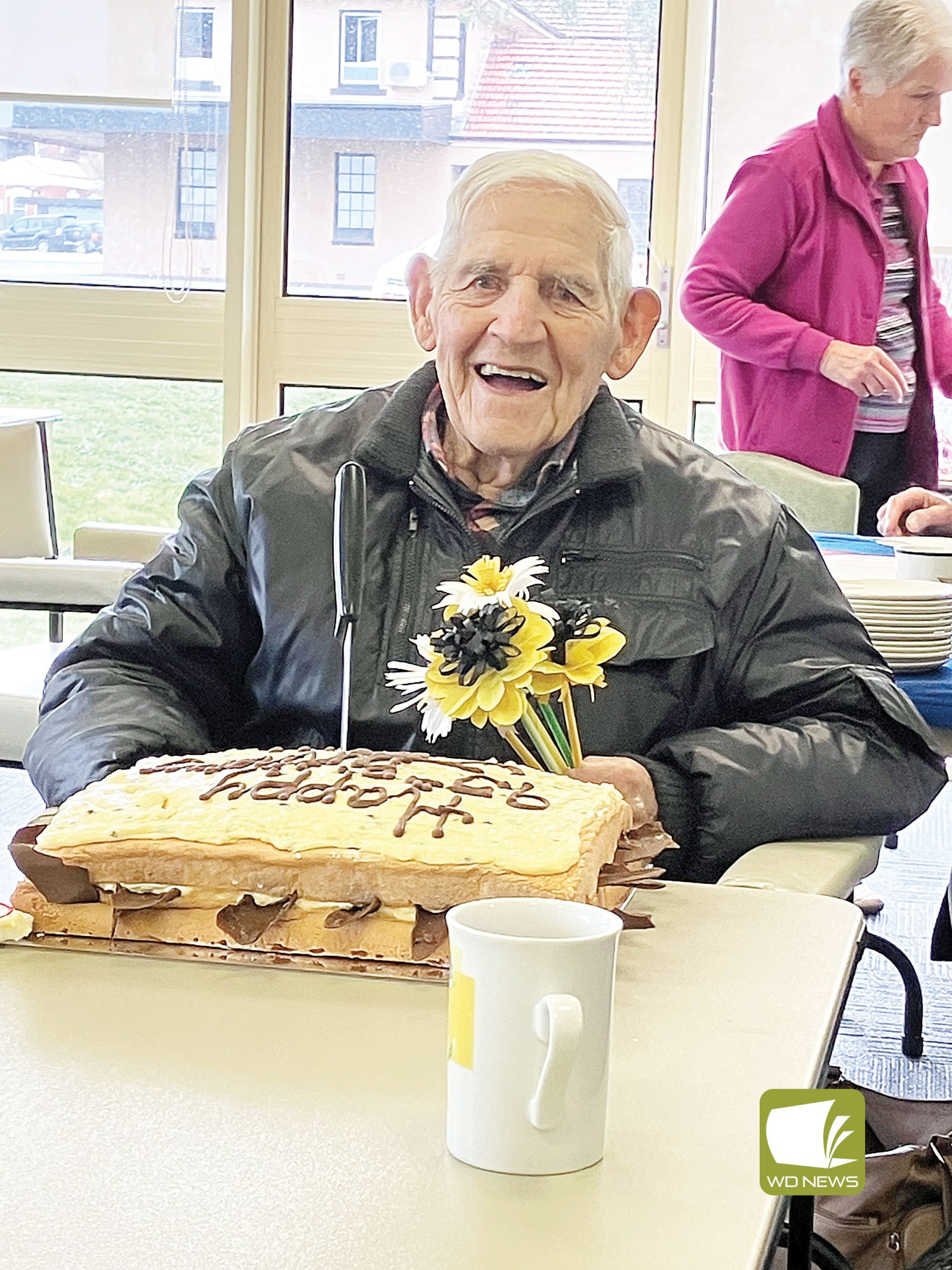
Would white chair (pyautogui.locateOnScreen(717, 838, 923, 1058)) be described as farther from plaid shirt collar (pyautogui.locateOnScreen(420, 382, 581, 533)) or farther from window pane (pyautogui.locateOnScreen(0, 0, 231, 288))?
window pane (pyautogui.locateOnScreen(0, 0, 231, 288))

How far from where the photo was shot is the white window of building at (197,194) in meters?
4.66

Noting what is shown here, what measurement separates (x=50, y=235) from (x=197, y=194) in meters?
0.46

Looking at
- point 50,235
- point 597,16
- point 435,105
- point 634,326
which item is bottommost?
point 634,326

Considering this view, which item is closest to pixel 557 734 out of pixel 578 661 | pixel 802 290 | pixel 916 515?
pixel 578 661

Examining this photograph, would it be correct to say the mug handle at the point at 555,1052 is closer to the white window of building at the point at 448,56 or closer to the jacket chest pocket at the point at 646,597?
the jacket chest pocket at the point at 646,597

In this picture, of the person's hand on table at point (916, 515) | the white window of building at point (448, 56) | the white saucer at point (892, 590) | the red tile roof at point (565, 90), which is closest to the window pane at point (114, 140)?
the white window of building at point (448, 56)

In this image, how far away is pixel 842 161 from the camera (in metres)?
3.13

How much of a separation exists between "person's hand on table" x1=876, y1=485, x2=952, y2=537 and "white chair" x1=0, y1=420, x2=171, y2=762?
1252 mm

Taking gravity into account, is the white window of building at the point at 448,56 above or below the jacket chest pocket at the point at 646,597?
above

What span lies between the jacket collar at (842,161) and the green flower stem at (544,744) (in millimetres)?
2293

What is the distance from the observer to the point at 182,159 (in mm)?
4656

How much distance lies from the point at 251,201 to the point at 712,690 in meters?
3.47

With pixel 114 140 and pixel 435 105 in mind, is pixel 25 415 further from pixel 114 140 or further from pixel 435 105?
pixel 435 105

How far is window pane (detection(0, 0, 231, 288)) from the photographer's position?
460cm
